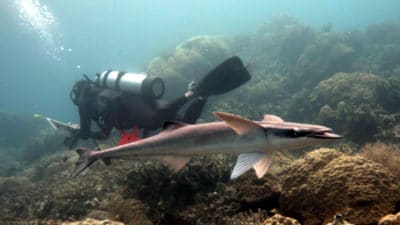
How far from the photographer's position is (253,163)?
3762mm

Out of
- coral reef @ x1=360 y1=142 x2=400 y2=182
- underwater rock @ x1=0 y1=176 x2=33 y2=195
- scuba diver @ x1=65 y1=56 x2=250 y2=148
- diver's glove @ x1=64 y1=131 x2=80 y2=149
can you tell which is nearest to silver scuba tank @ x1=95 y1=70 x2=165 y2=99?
scuba diver @ x1=65 y1=56 x2=250 y2=148

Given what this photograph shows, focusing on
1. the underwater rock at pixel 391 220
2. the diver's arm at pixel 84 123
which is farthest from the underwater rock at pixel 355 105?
the diver's arm at pixel 84 123

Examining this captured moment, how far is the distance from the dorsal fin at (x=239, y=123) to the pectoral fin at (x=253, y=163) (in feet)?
1.00

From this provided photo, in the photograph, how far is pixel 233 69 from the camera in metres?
10.6

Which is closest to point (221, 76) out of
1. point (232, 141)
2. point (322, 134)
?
point (232, 141)

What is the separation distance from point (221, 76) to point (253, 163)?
7.00 metres

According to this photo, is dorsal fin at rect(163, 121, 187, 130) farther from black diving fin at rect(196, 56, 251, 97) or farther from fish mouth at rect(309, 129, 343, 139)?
black diving fin at rect(196, 56, 251, 97)

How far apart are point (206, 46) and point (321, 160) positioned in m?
22.5

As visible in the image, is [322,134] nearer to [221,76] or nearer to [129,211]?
[129,211]

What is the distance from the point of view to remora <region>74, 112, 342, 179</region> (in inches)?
141

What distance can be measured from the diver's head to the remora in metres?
7.71

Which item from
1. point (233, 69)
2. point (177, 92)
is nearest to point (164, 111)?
point (233, 69)

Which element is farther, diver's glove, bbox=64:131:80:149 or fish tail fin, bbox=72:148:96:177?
diver's glove, bbox=64:131:80:149

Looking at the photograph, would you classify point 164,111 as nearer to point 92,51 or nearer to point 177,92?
point 177,92
